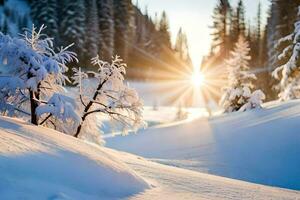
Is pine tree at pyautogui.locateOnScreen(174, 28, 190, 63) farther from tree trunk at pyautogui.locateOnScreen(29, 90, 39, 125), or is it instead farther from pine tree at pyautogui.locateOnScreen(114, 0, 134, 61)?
tree trunk at pyautogui.locateOnScreen(29, 90, 39, 125)

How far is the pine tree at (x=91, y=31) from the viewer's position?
5008cm

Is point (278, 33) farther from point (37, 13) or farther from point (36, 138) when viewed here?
point (36, 138)

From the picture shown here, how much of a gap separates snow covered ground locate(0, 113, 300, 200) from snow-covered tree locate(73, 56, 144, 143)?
5.75 m

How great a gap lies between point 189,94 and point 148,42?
13808mm

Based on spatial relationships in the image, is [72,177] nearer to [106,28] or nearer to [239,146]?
[239,146]

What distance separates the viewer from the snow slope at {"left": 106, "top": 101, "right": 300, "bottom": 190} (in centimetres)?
1591

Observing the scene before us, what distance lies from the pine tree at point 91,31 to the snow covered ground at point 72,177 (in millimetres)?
41771

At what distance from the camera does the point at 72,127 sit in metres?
14.4

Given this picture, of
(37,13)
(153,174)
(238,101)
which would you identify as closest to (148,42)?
(37,13)

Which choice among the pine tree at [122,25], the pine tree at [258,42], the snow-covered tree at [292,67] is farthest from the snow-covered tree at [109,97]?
the pine tree at [258,42]

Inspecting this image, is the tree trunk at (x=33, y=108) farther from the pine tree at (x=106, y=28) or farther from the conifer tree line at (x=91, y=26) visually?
the pine tree at (x=106, y=28)

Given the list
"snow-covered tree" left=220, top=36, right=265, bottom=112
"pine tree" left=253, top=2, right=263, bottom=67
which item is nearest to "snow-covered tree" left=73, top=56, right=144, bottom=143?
"snow-covered tree" left=220, top=36, right=265, bottom=112

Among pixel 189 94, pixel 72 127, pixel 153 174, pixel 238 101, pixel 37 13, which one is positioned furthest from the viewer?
pixel 189 94

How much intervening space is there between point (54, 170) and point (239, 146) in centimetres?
1327
